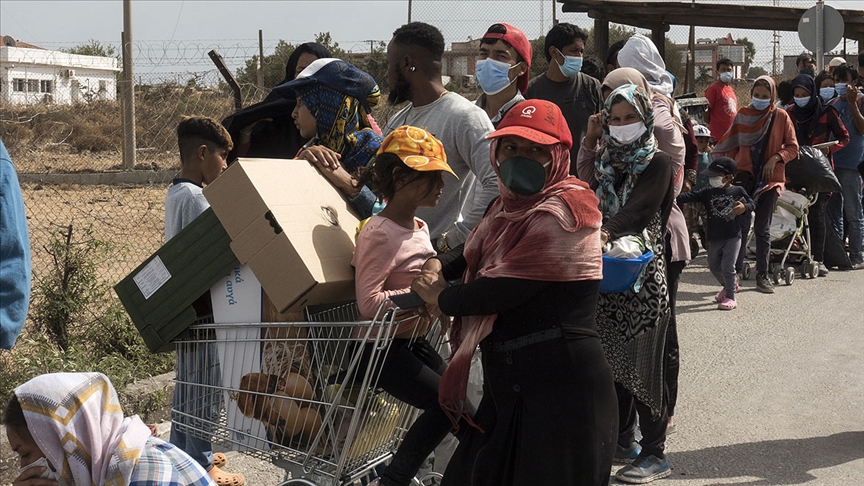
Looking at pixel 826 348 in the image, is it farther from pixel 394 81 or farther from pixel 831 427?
pixel 394 81

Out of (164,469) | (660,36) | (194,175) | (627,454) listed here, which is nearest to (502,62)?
(194,175)

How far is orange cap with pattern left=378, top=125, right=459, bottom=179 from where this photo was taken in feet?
12.1

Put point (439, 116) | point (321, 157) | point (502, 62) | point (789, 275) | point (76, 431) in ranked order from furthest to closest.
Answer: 1. point (789, 275)
2. point (502, 62)
3. point (439, 116)
4. point (321, 157)
5. point (76, 431)

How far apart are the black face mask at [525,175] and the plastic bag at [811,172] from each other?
836 cm

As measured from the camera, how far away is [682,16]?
1498 centimetres

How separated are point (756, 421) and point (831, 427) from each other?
0.44 meters

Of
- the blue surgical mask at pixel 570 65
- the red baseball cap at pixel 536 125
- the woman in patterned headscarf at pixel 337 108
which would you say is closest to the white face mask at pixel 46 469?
the red baseball cap at pixel 536 125

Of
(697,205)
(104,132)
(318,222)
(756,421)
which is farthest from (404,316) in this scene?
(104,132)

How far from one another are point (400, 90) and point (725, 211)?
5.73 meters

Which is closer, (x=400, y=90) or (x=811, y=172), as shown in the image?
(x=400, y=90)

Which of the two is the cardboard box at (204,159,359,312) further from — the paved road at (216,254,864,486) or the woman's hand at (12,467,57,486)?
the paved road at (216,254,864,486)

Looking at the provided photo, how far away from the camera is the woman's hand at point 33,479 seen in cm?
267

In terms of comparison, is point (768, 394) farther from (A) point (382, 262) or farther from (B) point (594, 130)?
(A) point (382, 262)

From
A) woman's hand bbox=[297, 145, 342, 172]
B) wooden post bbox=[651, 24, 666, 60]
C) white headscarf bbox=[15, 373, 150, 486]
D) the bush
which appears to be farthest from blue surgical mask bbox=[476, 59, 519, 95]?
wooden post bbox=[651, 24, 666, 60]
